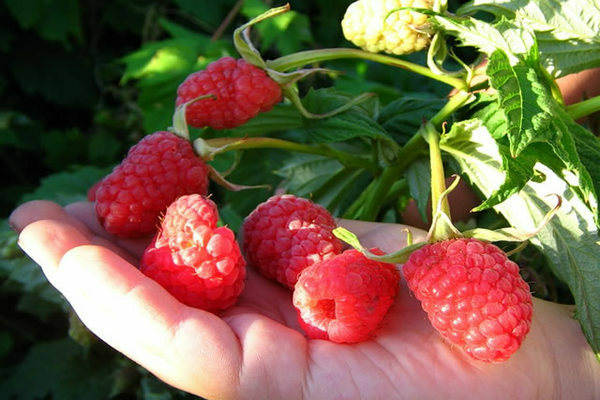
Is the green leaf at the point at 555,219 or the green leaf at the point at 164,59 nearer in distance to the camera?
the green leaf at the point at 555,219

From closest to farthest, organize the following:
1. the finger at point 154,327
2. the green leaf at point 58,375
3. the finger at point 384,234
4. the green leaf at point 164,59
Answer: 1. the finger at point 154,327
2. the finger at point 384,234
3. the green leaf at point 58,375
4. the green leaf at point 164,59

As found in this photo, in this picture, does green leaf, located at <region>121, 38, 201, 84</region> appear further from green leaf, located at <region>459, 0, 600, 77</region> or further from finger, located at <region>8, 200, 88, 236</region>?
green leaf, located at <region>459, 0, 600, 77</region>

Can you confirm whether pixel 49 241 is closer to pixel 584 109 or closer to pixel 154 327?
pixel 154 327

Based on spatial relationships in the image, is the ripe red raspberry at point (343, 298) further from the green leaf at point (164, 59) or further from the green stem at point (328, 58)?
the green leaf at point (164, 59)

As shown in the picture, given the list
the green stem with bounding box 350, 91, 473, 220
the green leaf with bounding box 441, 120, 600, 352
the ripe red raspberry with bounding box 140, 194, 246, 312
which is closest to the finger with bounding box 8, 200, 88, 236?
the ripe red raspberry with bounding box 140, 194, 246, 312

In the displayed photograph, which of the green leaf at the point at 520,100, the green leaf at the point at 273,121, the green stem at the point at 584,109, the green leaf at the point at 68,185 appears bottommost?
the green leaf at the point at 68,185

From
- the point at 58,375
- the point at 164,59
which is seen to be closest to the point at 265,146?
the point at 164,59

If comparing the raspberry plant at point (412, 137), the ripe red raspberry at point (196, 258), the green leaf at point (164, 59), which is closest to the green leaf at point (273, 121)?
the raspberry plant at point (412, 137)
